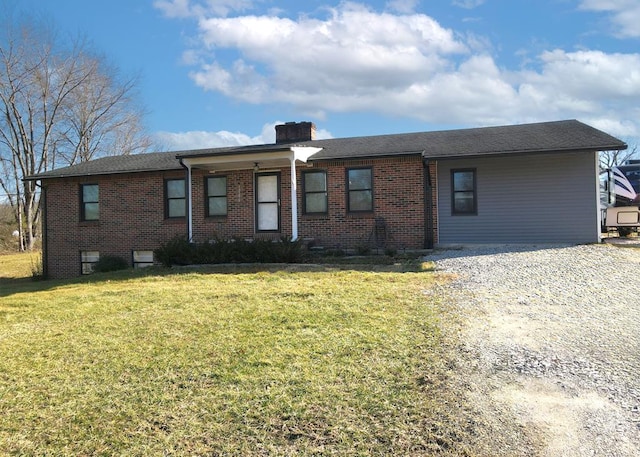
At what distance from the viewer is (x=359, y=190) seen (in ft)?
45.3

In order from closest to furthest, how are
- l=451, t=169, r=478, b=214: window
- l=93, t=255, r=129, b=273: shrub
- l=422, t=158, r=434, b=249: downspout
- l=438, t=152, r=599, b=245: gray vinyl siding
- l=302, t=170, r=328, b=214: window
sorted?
1. l=438, t=152, r=599, b=245: gray vinyl siding
2. l=422, t=158, r=434, b=249: downspout
3. l=451, t=169, r=478, b=214: window
4. l=302, t=170, r=328, b=214: window
5. l=93, t=255, r=129, b=273: shrub

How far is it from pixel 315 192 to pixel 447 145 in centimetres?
401

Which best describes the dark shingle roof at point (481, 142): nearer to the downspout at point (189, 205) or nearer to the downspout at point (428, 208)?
the downspout at point (428, 208)

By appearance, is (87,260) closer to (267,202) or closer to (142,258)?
(142,258)

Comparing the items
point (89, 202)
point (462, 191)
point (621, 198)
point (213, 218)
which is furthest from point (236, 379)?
point (621, 198)

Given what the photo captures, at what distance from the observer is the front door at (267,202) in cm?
1455

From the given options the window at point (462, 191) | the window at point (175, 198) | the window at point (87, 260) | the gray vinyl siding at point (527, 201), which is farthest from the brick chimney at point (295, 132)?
the window at point (87, 260)

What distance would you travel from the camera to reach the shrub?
Answer: 14.7 metres

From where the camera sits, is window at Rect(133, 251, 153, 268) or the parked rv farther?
the parked rv

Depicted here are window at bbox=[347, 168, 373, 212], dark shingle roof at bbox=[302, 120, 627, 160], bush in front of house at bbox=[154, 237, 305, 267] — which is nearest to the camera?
bush in front of house at bbox=[154, 237, 305, 267]

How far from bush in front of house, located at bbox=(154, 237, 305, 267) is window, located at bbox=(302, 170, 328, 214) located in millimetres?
1911

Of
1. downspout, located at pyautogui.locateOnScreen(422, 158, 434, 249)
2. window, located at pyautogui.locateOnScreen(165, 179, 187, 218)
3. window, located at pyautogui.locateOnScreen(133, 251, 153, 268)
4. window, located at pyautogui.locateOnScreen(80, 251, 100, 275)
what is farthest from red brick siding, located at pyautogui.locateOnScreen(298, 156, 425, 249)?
window, located at pyautogui.locateOnScreen(80, 251, 100, 275)

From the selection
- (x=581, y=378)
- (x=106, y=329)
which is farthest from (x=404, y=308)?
(x=106, y=329)

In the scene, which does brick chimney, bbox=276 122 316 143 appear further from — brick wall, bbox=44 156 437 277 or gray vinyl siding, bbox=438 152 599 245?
gray vinyl siding, bbox=438 152 599 245
